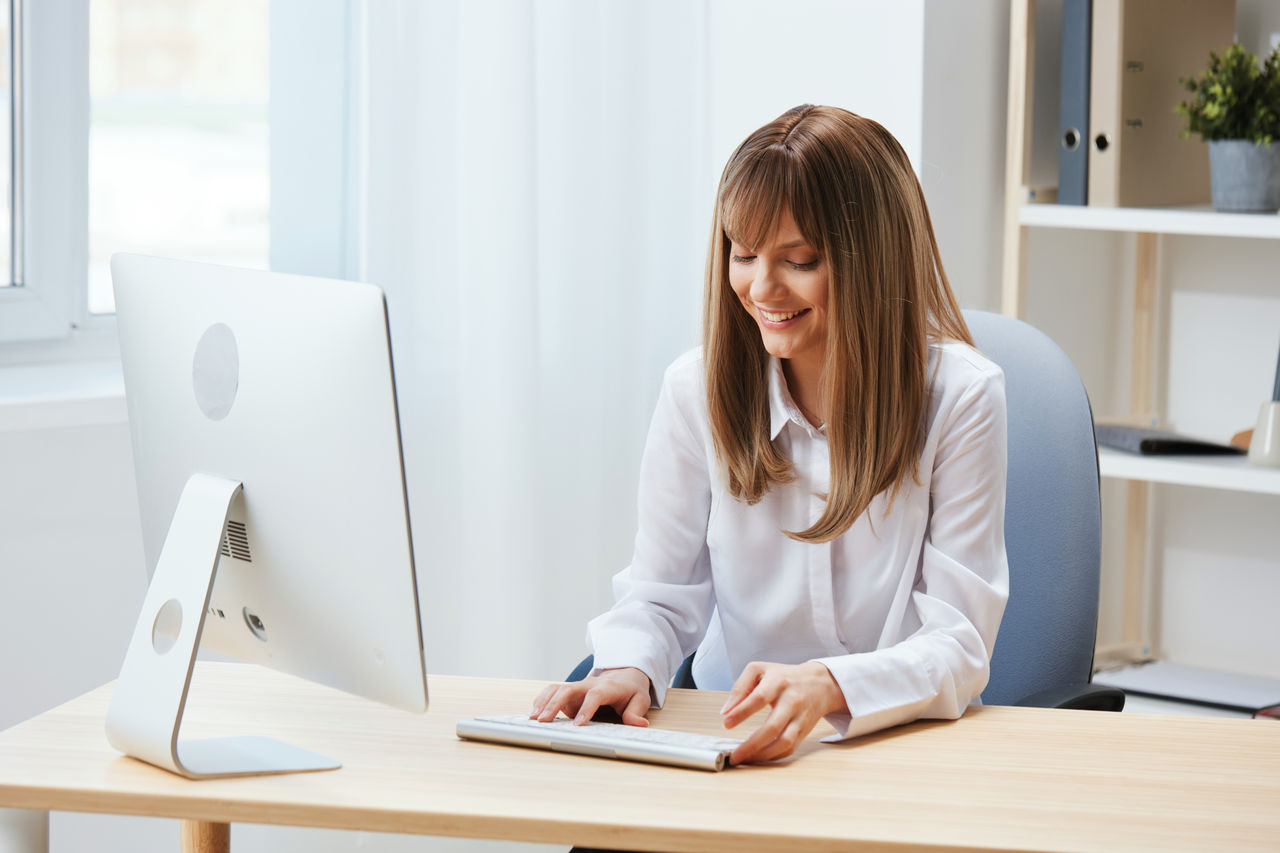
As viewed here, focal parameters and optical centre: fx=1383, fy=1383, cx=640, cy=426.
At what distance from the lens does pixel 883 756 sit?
1.09m

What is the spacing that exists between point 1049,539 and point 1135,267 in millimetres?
1129

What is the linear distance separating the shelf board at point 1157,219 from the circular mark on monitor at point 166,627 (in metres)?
1.54

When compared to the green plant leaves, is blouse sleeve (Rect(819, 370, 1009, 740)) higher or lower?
lower

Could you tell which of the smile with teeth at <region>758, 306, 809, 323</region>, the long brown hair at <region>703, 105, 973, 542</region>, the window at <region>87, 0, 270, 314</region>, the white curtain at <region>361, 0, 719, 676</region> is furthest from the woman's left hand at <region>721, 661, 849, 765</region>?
the window at <region>87, 0, 270, 314</region>

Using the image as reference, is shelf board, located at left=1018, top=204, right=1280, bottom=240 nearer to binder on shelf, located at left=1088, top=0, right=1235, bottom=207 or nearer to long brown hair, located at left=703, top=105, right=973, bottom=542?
binder on shelf, located at left=1088, top=0, right=1235, bottom=207

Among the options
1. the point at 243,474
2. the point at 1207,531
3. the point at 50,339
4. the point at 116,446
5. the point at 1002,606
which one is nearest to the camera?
the point at 243,474

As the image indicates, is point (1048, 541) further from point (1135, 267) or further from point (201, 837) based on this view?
point (1135, 267)

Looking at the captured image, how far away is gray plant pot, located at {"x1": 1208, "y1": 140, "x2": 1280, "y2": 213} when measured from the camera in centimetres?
202

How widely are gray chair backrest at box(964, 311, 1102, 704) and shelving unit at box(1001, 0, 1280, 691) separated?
2.17 ft

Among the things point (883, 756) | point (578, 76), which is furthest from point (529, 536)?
point (883, 756)

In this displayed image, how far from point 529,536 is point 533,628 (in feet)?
0.48

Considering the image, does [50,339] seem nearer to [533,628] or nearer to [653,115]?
[533,628]

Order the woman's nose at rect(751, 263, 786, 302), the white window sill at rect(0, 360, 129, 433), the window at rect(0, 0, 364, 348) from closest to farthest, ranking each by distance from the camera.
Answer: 1. the woman's nose at rect(751, 263, 786, 302)
2. the white window sill at rect(0, 360, 129, 433)
3. the window at rect(0, 0, 364, 348)

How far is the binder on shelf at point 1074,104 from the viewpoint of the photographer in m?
2.15
